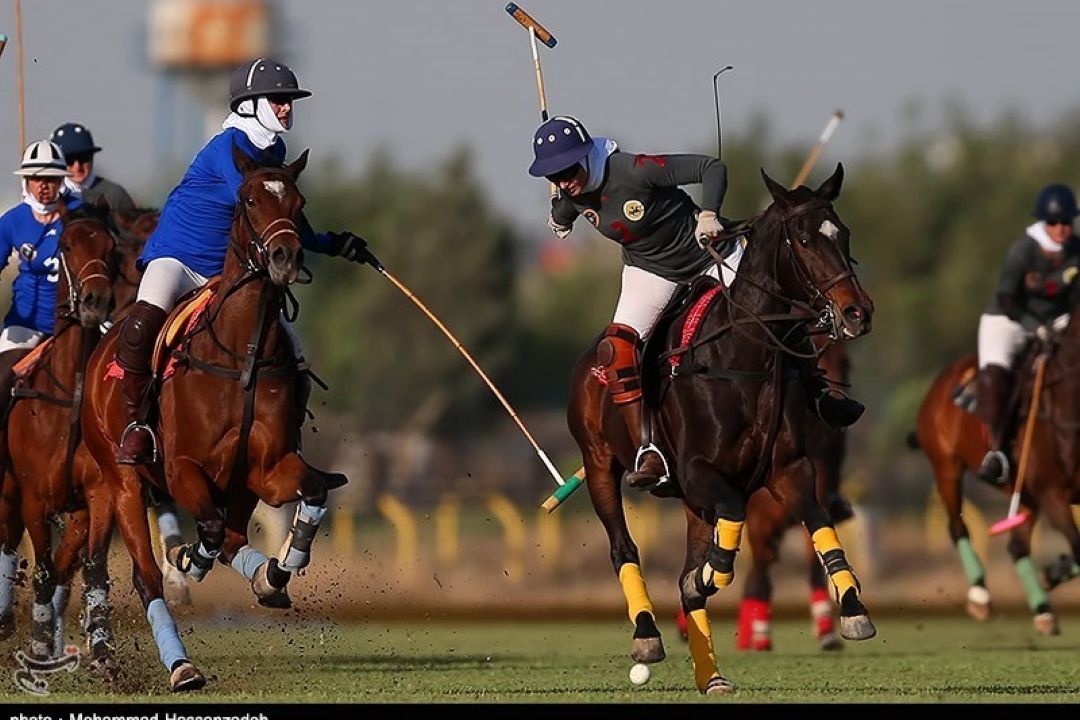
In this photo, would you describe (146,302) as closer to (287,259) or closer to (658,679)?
(287,259)

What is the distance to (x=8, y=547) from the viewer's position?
46.4 ft

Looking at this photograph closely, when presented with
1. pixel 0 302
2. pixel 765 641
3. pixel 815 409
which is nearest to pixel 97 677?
pixel 815 409

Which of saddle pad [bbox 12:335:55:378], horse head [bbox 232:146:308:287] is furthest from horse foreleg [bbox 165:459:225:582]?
saddle pad [bbox 12:335:55:378]

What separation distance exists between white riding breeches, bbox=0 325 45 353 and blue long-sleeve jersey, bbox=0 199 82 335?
0.14 ft

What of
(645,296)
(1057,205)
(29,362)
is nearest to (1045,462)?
(1057,205)

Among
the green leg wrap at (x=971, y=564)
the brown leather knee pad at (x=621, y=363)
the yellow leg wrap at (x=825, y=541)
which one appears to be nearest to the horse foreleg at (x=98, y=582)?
the brown leather knee pad at (x=621, y=363)

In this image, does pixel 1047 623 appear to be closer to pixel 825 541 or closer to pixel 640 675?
pixel 640 675

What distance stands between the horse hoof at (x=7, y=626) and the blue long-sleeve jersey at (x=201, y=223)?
302 cm

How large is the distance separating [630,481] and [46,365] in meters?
4.00

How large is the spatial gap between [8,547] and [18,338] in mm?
1407

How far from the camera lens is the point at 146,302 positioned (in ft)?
38.5

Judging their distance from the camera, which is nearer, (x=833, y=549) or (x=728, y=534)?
(x=833, y=549)

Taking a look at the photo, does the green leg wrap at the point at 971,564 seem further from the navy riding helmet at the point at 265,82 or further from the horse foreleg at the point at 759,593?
Answer: the navy riding helmet at the point at 265,82

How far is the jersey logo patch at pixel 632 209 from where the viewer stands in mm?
11984
